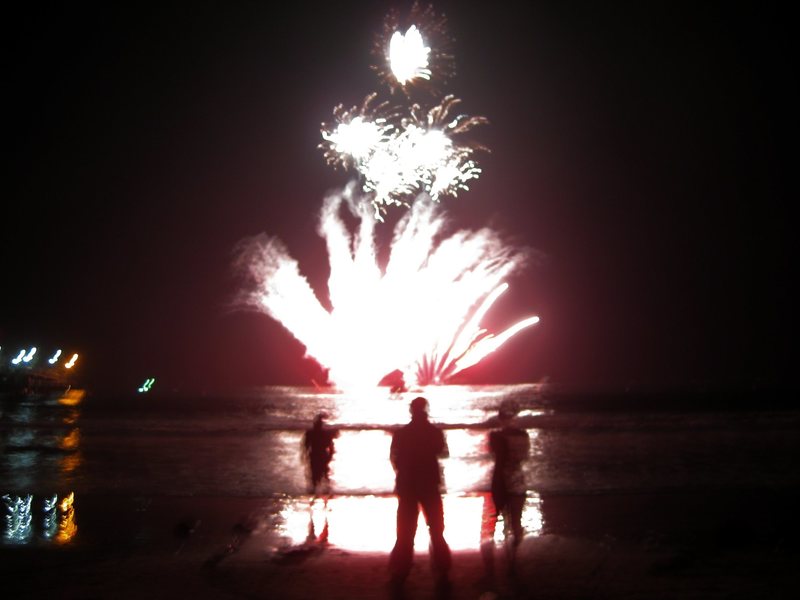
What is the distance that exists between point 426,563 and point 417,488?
35.6 inches

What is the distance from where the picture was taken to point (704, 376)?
179 meters

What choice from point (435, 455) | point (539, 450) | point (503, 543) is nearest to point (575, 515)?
point (503, 543)

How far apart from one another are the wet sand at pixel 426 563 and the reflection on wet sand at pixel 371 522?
0.31 metres

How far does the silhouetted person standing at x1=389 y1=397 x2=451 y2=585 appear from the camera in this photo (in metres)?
7.88

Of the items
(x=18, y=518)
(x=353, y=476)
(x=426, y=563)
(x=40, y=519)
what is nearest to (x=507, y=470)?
(x=426, y=563)

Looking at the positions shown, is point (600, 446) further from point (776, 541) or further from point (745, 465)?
point (776, 541)

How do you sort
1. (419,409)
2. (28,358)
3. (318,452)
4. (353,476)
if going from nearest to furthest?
(419,409), (318,452), (353,476), (28,358)

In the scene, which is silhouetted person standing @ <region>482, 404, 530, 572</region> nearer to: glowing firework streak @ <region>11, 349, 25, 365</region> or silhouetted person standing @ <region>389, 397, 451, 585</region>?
silhouetted person standing @ <region>389, 397, 451, 585</region>

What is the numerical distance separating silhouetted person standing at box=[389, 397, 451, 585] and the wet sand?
21 cm

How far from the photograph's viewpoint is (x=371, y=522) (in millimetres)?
11000

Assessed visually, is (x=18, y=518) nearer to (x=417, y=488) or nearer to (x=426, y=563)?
(x=426, y=563)

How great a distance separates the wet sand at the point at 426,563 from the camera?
298 inches

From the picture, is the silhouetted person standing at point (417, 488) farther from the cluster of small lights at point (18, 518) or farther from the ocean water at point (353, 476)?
the cluster of small lights at point (18, 518)

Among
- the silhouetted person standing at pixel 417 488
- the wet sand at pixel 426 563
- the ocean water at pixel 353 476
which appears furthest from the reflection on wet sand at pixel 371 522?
the silhouetted person standing at pixel 417 488
